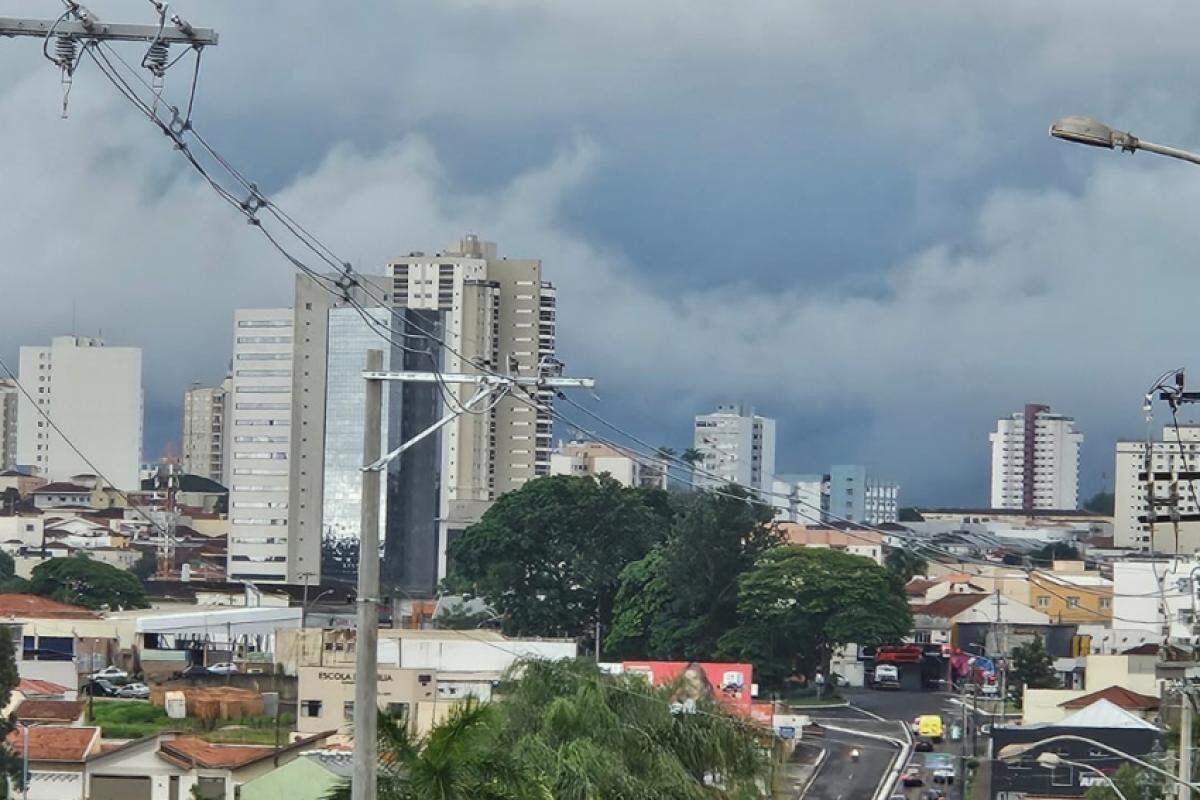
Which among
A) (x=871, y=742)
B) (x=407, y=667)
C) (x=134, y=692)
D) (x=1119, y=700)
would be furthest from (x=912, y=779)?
(x=134, y=692)

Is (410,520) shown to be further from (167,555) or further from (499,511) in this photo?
(499,511)

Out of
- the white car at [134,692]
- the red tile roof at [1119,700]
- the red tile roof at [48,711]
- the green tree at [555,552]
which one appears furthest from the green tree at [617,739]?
the green tree at [555,552]

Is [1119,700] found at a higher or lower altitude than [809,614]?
lower

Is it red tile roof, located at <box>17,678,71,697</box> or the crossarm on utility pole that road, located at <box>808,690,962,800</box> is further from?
the crossarm on utility pole

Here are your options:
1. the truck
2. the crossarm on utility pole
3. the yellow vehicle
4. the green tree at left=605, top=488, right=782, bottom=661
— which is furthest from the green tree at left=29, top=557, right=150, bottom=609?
the crossarm on utility pole

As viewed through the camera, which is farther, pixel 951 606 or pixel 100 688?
pixel 951 606

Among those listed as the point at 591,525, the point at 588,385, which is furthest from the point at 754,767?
the point at 591,525

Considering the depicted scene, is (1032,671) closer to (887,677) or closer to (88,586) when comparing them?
(887,677)

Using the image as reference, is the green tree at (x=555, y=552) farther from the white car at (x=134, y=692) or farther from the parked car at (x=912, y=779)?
the parked car at (x=912, y=779)
